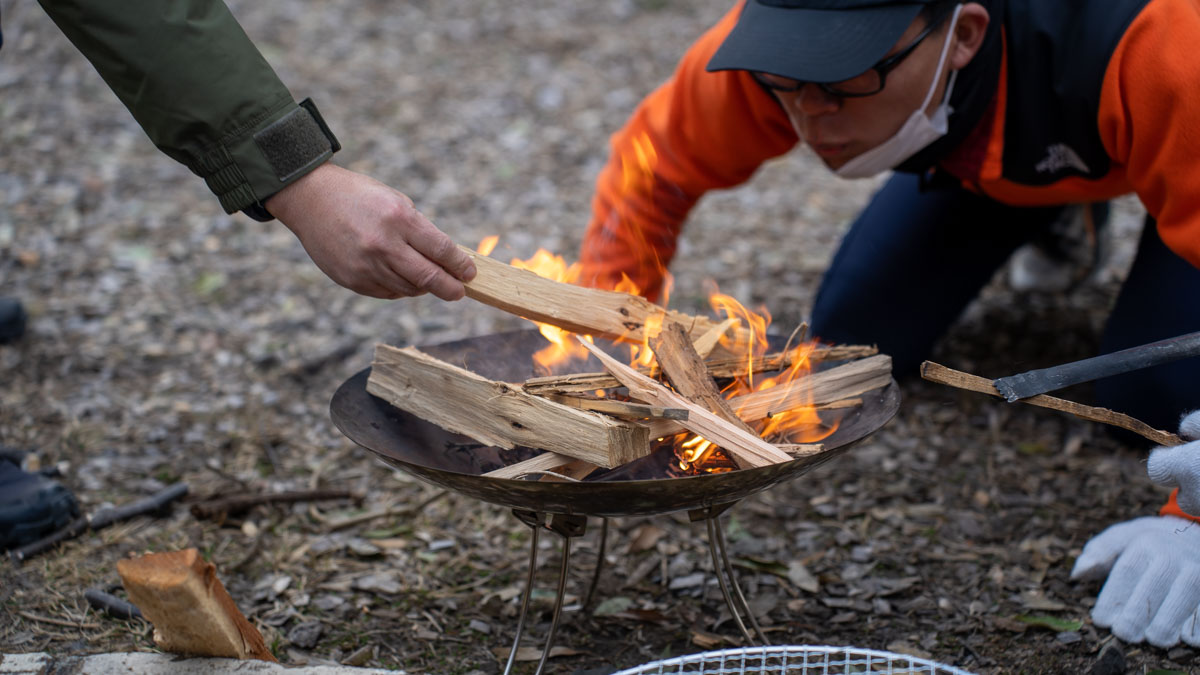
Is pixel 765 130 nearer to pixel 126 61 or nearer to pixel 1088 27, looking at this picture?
pixel 1088 27

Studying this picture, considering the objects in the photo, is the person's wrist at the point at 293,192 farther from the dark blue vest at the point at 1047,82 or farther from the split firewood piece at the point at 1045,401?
the dark blue vest at the point at 1047,82

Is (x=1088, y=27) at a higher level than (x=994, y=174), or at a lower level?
higher

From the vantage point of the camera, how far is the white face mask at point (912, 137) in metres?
2.34

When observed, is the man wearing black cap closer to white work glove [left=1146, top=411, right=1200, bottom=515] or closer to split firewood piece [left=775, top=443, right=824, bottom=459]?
white work glove [left=1146, top=411, right=1200, bottom=515]

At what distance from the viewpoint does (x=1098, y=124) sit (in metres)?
2.31

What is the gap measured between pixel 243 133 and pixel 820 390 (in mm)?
1313

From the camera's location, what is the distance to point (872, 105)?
2.30m

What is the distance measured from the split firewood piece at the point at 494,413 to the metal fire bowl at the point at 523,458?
61mm

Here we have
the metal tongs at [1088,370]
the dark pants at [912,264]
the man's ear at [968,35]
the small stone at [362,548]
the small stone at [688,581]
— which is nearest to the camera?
the metal tongs at [1088,370]

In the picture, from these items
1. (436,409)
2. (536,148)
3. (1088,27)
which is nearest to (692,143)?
(1088,27)

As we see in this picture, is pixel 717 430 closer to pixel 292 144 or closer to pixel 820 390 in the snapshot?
pixel 820 390

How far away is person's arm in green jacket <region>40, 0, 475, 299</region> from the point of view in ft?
5.55

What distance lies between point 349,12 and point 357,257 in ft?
19.8

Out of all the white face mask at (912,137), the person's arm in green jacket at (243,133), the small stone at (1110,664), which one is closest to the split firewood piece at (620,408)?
the person's arm in green jacket at (243,133)
